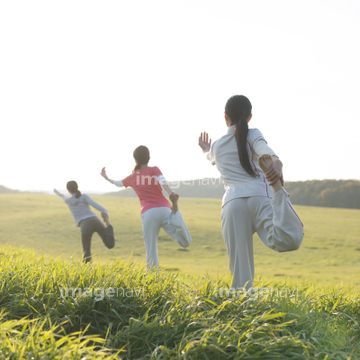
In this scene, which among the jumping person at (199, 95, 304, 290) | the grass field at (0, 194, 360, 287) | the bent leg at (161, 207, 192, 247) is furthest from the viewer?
the grass field at (0, 194, 360, 287)

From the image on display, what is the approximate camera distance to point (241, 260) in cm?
502

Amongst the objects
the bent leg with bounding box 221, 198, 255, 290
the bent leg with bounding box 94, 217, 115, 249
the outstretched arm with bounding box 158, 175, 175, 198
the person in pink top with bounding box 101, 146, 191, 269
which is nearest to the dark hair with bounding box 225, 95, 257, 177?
the bent leg with bounding box 221, 198, 255, 290

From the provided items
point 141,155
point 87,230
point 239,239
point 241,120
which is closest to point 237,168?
point 241,120

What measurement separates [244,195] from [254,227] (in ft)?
1.34

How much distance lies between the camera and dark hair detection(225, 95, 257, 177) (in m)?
4.84

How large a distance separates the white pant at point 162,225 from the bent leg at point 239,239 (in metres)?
2.41

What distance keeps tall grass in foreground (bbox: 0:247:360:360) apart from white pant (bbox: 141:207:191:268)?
1632mm

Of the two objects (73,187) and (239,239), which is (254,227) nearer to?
(239,239)

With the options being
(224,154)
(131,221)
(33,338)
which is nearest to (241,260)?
(224,154)

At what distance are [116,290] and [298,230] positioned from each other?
2218 mm

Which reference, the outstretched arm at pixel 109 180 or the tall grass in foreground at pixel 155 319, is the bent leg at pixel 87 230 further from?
the tall grass in foreground at pixel 155 319

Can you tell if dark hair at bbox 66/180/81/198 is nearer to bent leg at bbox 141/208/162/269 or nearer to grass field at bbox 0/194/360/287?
bent leg at bbox 141/208/162/269

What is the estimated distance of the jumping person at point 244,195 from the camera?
4676 millimetres

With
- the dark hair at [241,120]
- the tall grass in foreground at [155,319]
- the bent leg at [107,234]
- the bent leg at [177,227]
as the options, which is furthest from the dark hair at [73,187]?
the dark hair at [241,120]
